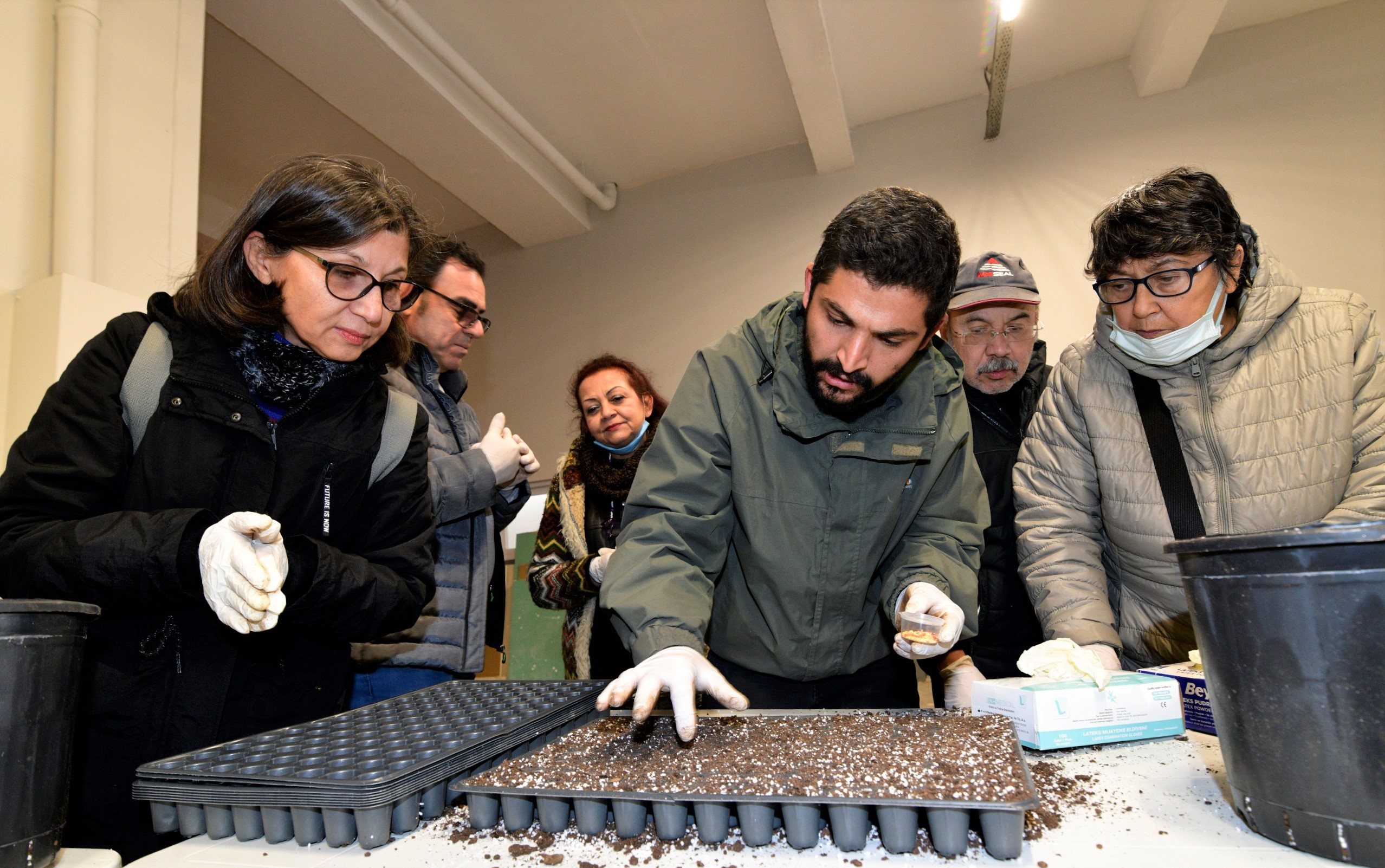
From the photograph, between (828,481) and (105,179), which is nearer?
(828,481)

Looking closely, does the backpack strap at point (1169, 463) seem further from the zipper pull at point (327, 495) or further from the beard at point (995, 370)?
the zipper pull at point (327, 495)

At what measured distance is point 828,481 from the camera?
1230 millimetres

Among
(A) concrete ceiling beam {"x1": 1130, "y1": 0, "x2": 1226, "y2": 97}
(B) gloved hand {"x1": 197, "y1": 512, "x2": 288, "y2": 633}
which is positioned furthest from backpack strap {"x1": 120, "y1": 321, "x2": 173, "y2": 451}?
(A) concrete ceiling beam {"x1": 1130, "y1": 0, "x2": 1226, "y2": 97}

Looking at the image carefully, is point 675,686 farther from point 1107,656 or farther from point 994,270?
point 994,270

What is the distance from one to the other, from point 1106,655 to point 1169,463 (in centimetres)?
38

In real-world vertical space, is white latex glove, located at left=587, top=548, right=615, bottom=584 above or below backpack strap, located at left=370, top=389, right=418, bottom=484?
below

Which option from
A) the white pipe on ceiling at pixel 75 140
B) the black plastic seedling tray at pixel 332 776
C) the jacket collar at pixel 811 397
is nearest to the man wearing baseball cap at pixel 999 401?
the jacket collar at pixel 811 397

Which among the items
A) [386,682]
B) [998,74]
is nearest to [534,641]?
[386,682]

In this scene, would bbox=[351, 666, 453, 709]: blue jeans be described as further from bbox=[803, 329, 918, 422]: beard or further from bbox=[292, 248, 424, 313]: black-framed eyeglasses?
bbox=[803, 329, 918, 422]: beard

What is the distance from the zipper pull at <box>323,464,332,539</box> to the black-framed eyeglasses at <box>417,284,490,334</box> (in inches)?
35.6

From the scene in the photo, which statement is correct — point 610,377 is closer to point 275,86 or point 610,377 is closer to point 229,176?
point 275,86

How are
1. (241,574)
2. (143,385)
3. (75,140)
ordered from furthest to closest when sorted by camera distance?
(75,140), (143,385), (241,574)

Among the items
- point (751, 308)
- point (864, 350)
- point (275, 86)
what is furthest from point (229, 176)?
point (864, 350)

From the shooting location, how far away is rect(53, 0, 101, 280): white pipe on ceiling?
1.72m
